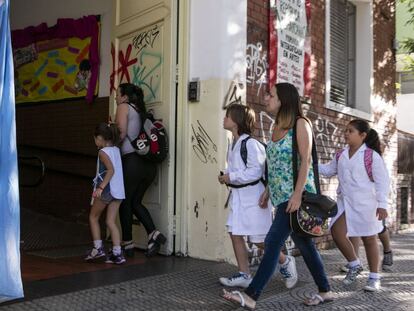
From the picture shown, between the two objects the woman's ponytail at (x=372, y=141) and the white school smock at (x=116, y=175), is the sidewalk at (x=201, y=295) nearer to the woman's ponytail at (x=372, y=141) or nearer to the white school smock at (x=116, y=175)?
the white school smock at (x=116, y=175)

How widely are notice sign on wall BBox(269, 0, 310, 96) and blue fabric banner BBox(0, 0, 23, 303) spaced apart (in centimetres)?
341

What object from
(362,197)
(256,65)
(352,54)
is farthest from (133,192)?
(352,54)

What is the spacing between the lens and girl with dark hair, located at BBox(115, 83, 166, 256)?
5.76m

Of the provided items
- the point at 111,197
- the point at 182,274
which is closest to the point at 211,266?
the point at 182,274

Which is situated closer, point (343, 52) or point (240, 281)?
point (240, 281)

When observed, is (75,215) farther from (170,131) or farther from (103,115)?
(170,131)

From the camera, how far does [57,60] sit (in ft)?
28.4

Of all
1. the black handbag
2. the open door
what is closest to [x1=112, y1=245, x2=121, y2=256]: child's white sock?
the open door

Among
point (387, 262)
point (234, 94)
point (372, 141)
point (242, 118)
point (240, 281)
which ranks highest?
point (234, 94)

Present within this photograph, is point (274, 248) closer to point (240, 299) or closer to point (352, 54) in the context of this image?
point (240, 299)

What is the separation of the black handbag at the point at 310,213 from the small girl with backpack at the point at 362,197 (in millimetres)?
1057

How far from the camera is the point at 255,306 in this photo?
4.25 metres

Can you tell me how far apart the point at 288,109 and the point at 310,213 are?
83 cm

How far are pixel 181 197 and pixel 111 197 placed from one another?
807 mm
